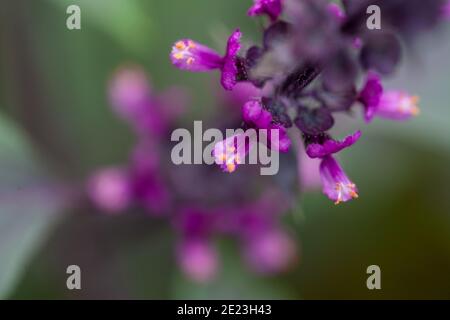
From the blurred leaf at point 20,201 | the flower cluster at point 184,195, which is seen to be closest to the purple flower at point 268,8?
the flower cluster at point 184,195

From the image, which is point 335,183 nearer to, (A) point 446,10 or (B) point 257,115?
(B) point 257,115

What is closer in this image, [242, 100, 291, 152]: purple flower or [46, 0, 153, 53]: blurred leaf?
[242, 100, 291, 152]: purple flower

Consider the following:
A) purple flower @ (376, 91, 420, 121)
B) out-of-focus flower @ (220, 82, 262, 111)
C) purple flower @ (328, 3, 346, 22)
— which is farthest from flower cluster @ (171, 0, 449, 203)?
out-of-focus flower @ (220, 82, 262, 111)

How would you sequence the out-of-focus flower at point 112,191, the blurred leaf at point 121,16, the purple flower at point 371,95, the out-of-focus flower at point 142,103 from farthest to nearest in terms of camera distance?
the out-of-focus flower at point 142,103 → the out-of-focus flower at point 112,191 → the blurred leaf at point 121,16 → the purple flower at point 371,95

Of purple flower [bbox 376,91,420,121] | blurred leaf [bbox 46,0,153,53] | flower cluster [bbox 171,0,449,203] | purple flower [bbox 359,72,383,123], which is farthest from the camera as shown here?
blurred leaf [bbox 46,0,153,53]

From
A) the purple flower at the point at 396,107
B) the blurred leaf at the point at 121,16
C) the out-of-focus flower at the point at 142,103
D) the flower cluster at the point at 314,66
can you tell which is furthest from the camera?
the out-of-focus flower at the point at 142,103

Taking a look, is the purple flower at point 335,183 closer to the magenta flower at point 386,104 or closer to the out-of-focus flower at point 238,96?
the magenta flower at point 386,104

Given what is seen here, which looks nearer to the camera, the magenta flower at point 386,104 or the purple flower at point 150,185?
the magenta flower at point 386,104

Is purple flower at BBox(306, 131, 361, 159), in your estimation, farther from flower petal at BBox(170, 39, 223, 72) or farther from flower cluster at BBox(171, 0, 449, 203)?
flower petal at BBox(170, 39, 223, 72)
